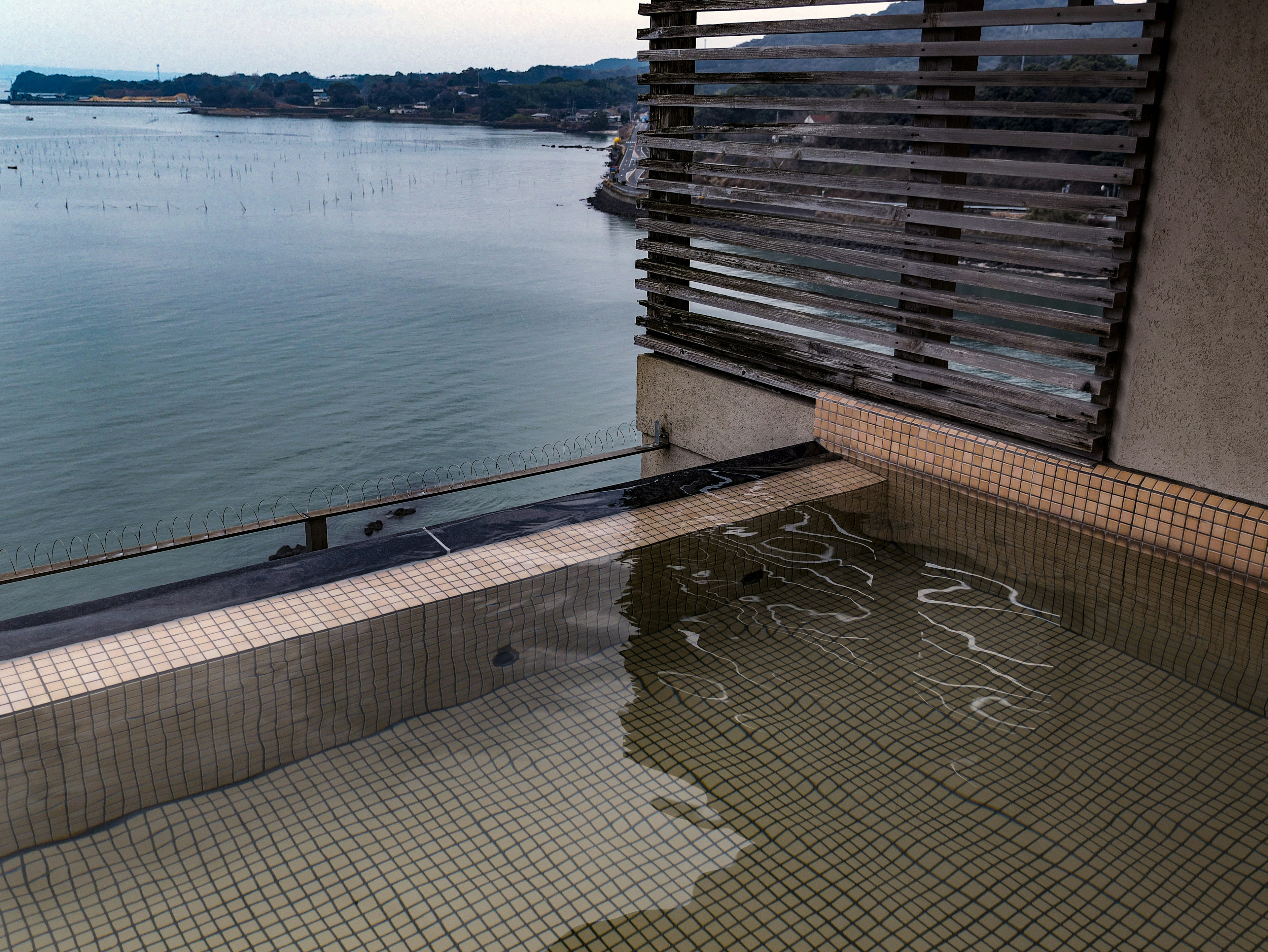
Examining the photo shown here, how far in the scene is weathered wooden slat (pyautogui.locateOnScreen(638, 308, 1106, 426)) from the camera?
344 cm

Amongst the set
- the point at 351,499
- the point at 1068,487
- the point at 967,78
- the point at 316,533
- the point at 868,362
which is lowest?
the point at 351,499

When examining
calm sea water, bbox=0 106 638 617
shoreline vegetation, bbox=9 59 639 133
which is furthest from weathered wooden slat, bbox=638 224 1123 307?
shoreline vegetation, bbox=9 59 639 133

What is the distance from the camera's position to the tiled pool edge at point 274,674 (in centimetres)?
206

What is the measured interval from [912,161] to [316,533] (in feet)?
9.29

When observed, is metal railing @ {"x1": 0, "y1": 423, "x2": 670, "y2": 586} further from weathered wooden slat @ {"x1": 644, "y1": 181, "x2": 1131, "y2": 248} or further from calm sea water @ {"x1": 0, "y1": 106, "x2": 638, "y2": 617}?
weathered wooden slat @ {"x1": 644, "y1": 181, "x2": 1131, "y2": 248}

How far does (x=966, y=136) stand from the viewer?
139 inches

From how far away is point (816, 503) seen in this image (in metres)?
3.53

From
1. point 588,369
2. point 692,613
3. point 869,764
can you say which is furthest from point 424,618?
point 588,369

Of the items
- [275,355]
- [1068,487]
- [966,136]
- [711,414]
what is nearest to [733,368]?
[711,414]

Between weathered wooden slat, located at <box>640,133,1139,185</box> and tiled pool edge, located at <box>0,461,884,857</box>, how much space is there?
70.4 inches

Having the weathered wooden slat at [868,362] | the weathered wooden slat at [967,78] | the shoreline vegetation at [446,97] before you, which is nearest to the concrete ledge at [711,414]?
the weathered wooden slat at [868,362]

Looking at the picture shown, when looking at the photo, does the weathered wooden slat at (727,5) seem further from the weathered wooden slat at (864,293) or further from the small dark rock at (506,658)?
the small dark rock at (506,658)

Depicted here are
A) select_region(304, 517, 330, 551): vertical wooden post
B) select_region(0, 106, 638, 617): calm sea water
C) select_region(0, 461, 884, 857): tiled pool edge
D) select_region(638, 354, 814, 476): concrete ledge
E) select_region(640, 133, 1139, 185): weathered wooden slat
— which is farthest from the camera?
select_region(0, 106, 638, 617): calm sea water

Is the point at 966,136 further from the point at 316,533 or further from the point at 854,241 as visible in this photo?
the point at 316,533
